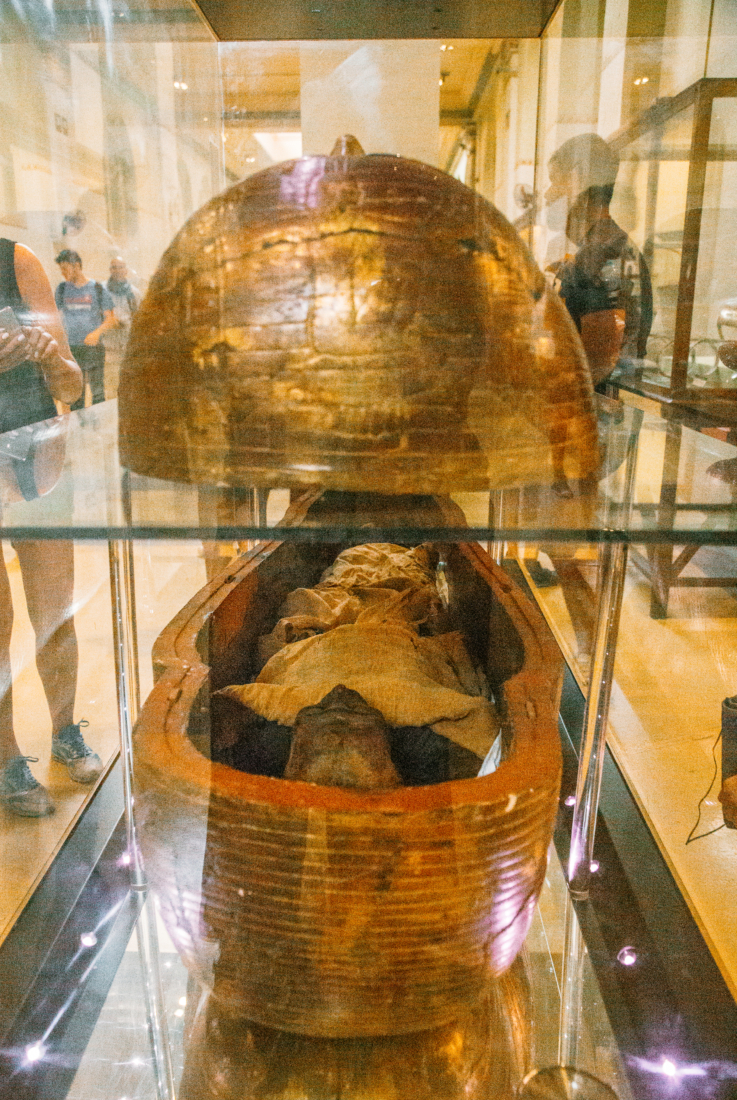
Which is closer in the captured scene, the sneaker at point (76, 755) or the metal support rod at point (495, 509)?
the metal support rod at point (495, 509)

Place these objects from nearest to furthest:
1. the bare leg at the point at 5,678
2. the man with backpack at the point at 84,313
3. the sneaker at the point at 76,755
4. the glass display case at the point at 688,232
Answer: the man with backpack at the point at 84,313
the glass display case at the point at 688,232
the bare leg at the point at 5,678
the sneaker at the point at 76,755

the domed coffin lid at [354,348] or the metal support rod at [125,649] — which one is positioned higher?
the domed coffin lid at [354,348]

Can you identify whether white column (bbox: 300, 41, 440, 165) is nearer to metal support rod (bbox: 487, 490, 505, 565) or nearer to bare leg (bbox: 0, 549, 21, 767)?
metal support rod (bbox: 487, 490, 505, 565)

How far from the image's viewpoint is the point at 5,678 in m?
1.53

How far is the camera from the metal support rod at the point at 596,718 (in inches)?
38.9

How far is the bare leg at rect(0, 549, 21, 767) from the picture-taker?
136 cm

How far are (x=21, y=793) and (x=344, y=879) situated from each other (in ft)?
3.09

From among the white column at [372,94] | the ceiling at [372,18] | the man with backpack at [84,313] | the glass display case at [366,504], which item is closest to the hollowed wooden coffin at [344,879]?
the glass display case at [366,504]

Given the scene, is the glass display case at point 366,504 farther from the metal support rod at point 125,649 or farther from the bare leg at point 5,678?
the bare leg at point 5,678

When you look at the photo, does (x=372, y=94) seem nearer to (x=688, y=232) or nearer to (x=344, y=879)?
(x=688, y=232)

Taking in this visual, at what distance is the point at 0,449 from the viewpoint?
38.6 inches


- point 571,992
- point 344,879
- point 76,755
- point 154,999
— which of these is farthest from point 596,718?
point 76,755

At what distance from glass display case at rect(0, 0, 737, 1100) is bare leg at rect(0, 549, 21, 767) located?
0.15 m

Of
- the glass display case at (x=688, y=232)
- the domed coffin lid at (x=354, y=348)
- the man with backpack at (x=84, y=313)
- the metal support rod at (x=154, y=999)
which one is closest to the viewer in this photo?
the domed coffin lid at (x=354, y=348)
